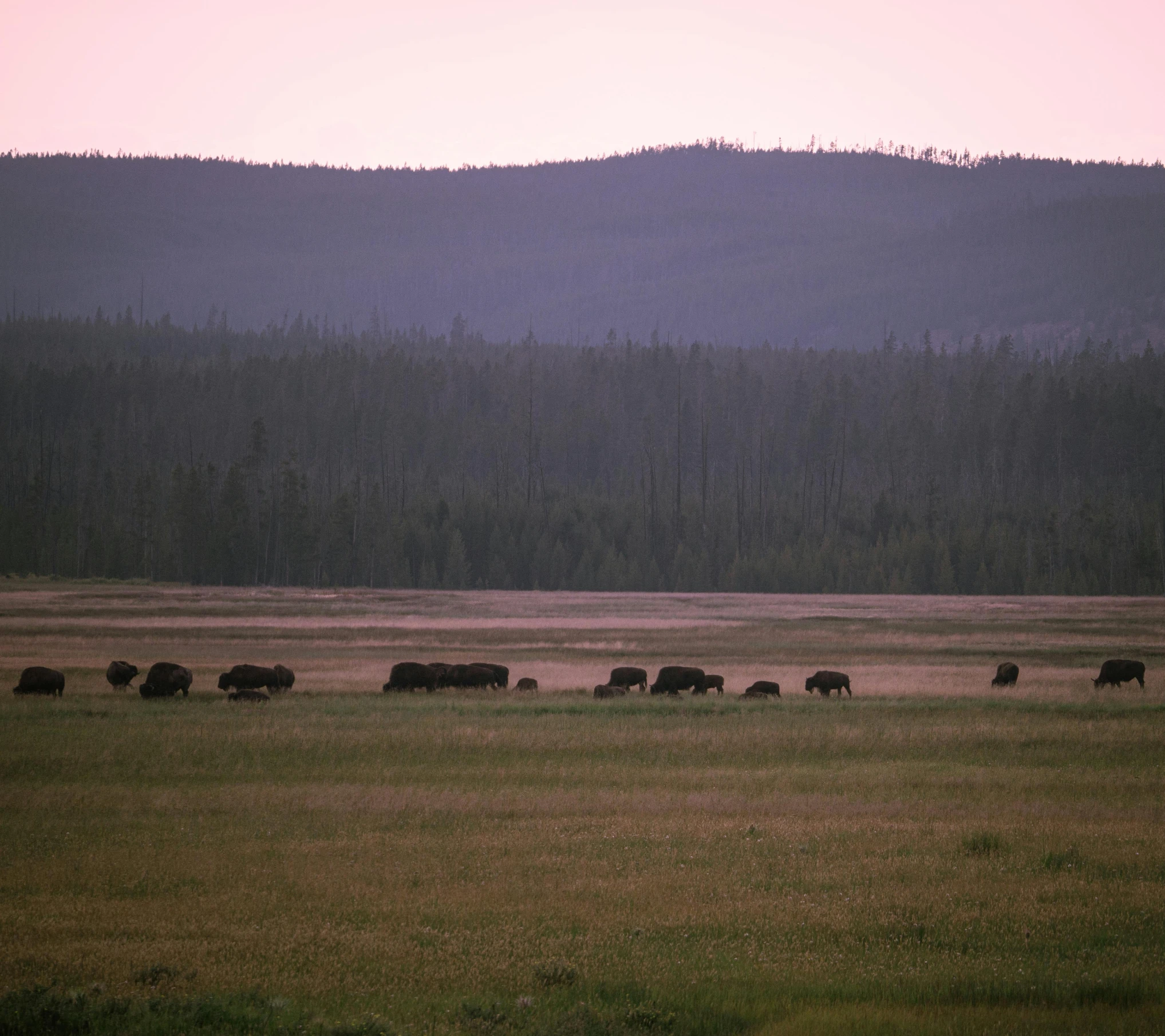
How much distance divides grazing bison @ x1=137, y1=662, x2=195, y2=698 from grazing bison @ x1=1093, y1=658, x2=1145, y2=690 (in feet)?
90.4

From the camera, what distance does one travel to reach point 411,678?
33.3 meters

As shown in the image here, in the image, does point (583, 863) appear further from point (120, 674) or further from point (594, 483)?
point (594, 483)

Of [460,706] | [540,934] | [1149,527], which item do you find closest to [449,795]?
[540,934]

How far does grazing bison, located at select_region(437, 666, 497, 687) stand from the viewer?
3391cm

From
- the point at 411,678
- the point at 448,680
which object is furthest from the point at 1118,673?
the point at 411,678

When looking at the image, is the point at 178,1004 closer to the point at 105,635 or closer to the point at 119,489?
the point at 105,635

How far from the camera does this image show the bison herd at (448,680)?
29641 millimetres

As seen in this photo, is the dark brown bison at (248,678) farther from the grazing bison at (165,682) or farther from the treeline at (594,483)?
the treeline at (594,483)

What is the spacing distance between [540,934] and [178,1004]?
3607 mm

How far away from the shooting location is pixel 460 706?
29.2m

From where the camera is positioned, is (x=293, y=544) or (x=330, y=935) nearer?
(x=330, y=935)

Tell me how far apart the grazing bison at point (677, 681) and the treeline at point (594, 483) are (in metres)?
84.4

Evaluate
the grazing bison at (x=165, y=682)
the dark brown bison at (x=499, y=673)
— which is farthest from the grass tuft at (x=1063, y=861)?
the grazing bison at (x=165, y=682)

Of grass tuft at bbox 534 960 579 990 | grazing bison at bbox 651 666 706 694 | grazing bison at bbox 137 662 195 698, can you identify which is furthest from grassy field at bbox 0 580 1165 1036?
grazing bison at bbox 651 666 706 694
